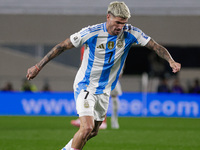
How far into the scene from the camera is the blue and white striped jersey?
18.1 ft

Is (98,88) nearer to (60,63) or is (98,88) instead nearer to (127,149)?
(127,149)

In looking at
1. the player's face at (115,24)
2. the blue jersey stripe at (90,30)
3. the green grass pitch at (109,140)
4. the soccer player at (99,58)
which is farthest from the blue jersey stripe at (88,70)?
the green grass pitch at (109,140)

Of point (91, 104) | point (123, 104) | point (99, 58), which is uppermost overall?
point (99, 58)

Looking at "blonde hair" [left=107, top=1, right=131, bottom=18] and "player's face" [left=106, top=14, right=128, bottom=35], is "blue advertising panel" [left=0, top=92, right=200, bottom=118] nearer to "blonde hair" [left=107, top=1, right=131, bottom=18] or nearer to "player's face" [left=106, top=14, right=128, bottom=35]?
"player's face" [left=106, top=14, right=128, bottom=35]

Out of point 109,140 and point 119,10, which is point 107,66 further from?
point 109,140

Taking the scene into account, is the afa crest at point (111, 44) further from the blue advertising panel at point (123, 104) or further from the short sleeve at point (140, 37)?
the blue advertising panel at point (123, 104)

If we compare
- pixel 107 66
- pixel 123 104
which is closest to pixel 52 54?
pixel 107 66

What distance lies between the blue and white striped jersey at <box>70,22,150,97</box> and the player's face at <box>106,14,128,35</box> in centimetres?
9

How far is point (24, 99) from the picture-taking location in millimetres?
16328

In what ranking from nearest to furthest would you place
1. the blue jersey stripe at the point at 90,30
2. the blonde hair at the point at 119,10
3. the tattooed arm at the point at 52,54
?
the blonde hair at the point at 119,10, the tattooed arm at the point at 52,54, the blue jersey stripe at the point at 90,30

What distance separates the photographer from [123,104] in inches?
632

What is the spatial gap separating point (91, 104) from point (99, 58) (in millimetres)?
549

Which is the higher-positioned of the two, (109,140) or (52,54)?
(52,54)

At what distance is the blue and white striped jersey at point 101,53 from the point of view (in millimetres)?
5531
